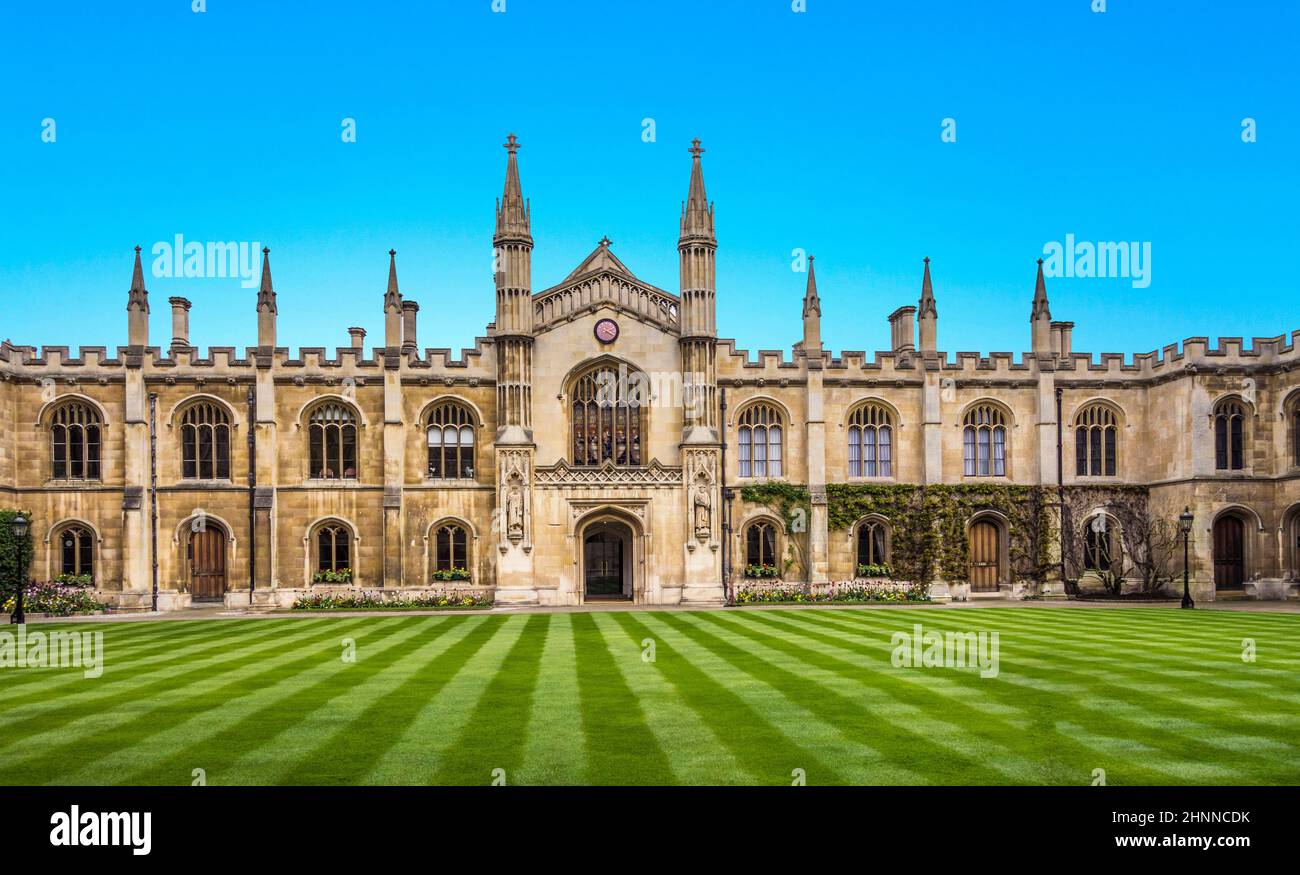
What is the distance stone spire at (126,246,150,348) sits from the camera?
3544cm

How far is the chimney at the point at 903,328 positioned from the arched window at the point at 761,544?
9.19 metres

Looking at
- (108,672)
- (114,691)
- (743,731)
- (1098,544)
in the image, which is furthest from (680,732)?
(1098,544)

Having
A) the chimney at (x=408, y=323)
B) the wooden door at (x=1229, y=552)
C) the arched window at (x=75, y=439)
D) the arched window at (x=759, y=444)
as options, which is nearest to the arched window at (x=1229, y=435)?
the wooden door at (x=1229, y=552)

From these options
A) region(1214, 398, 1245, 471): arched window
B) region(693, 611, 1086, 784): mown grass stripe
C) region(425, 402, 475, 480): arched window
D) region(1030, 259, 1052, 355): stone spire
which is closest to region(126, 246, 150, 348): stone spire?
region(425, 402, 475, 480): arched window

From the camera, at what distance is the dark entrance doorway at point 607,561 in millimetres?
36625

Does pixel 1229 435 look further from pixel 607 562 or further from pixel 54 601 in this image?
pixel 54 601

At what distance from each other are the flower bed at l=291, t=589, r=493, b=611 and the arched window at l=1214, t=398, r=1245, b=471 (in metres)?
27.6

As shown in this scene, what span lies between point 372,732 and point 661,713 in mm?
3372

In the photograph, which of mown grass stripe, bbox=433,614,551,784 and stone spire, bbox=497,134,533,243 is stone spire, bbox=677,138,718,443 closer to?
stone spire, bbox=497,134,533,243

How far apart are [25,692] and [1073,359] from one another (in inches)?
1429

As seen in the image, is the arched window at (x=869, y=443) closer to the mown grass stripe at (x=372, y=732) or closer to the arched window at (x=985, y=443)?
the arched window at (x=985, y=443)

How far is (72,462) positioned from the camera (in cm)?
3534
